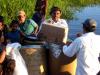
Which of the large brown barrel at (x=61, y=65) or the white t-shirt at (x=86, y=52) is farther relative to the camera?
the large brown barrel at (x=61, y=65)

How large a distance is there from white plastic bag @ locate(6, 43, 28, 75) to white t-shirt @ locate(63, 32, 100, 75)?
0.73 metres

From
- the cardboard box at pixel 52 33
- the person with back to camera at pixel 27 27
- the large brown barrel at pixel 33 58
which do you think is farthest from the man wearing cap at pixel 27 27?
the large brown barrel at pixel 33 58

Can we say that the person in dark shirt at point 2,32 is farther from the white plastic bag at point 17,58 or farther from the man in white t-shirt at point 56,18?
the man in white t-shirt at point 56,18

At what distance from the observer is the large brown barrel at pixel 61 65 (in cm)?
610

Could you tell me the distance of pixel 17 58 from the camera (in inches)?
235

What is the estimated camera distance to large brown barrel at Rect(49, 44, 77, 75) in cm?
610

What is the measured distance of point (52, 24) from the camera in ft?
21.7

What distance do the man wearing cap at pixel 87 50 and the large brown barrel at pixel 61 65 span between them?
518 millimetres

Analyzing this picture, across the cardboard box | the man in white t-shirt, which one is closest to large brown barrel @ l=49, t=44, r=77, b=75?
the cardboard box

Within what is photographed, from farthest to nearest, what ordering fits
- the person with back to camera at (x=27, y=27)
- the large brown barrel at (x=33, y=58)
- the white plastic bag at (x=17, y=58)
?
the person with back to camera at (x=27, y=27)
the large brown barrel at (x=33, y=58)
the white plastic bag at (x=17, y=58)

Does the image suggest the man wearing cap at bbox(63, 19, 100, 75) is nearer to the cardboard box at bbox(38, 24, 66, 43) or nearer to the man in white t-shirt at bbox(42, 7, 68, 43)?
the cardboard box at bbox(38, 24, 66, 43)

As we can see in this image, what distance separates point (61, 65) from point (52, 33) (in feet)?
1.81

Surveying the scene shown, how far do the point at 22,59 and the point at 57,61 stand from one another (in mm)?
453

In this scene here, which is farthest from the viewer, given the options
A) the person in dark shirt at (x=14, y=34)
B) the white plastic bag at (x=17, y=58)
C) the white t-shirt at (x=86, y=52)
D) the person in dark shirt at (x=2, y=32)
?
the person in dark shirt at (x=14, y=34)
